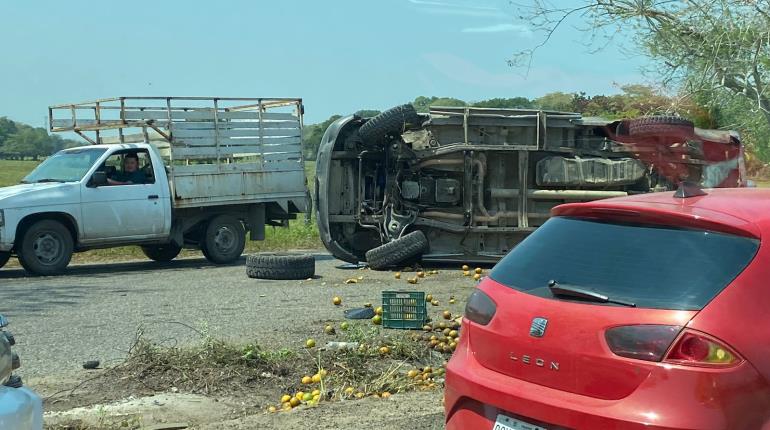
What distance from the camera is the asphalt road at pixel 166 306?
28.1ft

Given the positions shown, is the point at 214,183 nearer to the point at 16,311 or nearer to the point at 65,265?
the point at 65,265

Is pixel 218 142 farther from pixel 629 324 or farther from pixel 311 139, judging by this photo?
pixel 629 324

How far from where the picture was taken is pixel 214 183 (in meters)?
16.4

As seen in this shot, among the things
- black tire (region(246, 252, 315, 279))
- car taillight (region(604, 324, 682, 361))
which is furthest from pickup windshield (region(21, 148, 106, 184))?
car taillight (region(604, 324, 682, 361))

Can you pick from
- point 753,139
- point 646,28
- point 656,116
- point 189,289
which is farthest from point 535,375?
point 189,289

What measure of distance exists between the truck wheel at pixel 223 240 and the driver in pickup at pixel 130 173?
1.66 metres

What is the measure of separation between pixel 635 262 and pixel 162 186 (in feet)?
42.1

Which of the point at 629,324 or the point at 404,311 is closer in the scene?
the point at 629,324

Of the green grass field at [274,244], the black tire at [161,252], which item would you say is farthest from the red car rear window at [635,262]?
the black tire at [161,252]

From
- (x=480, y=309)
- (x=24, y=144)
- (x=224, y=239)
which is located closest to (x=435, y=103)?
(x=224, y=239)

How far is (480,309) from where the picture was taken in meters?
4.51

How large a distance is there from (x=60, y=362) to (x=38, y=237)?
7.17 m

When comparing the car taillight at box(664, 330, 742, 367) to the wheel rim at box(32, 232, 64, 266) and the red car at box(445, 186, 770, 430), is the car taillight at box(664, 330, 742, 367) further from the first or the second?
the wheel rim at box(32, 232, 64, 266)

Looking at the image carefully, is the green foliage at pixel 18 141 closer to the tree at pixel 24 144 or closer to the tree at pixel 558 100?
the tree at pixel 24 144
